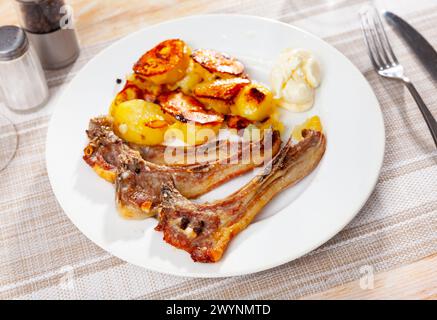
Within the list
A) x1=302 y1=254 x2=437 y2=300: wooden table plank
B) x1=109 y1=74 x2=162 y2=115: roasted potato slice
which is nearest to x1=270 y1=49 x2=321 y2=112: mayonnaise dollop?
x1=109 y1=74 x2=162 y2=115: roasted potato slice

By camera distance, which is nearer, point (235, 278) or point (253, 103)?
point (235, 278)

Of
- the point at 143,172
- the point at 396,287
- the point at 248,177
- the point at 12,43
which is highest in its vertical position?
the point at 12,43

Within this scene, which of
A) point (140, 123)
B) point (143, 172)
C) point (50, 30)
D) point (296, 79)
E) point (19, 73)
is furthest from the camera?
point (50, 30)

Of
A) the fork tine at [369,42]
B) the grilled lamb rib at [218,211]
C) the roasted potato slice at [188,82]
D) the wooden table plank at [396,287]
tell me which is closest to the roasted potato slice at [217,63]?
the roasted potato slice at [188,82]

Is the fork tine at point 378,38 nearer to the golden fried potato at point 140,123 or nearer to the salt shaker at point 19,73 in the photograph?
the golden fried potato at point 140,123

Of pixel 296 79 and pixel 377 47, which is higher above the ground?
pixel 296 79

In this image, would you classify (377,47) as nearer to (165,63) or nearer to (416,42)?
(416,42)

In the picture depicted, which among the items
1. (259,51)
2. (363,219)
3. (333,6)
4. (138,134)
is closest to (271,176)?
(363,219)

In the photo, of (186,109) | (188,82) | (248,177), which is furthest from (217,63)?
(248,177)
